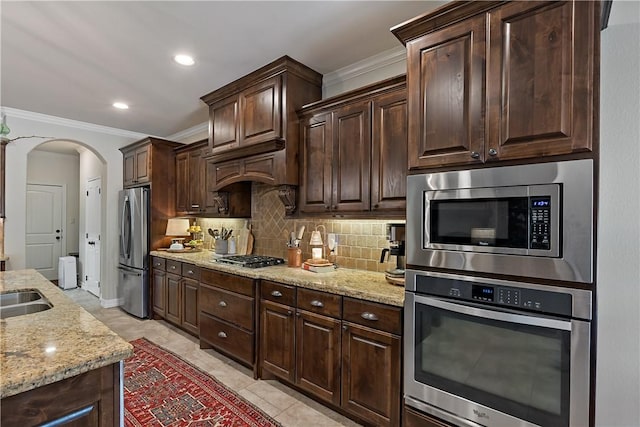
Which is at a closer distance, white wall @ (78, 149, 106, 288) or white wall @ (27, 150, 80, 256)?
white wall @ (78, 149, 106, 288)

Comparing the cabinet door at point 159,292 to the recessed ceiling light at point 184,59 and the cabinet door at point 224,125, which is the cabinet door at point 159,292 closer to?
the cabinet door at point 224,125

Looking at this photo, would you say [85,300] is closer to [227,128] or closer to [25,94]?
[25,94]

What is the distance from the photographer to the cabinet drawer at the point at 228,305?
277 centimetres

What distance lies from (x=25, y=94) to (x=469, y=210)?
4675 millimetres

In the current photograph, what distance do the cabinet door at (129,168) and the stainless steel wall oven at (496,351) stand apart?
15.0 feet

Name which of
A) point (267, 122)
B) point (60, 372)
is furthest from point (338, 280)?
point (60, 372)

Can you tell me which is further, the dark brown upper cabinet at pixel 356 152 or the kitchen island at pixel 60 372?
the dark brown upper cabinet at pixel 356 152

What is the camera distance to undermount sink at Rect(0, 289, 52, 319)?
1.76 metres

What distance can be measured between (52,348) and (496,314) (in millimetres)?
1822

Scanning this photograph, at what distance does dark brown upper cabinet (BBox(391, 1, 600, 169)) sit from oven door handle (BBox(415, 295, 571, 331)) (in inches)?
28.4

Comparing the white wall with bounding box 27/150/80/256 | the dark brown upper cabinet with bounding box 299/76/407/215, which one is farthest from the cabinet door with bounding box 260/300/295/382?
the white wall with bounding box 27/150/80/256

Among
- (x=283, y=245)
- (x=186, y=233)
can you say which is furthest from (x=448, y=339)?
(x=186, y=233)

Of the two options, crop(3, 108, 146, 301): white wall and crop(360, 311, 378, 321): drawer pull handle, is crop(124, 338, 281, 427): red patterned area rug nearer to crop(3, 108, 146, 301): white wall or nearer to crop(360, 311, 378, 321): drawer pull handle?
crop(360, 311, 378, 321): drawer pull handle

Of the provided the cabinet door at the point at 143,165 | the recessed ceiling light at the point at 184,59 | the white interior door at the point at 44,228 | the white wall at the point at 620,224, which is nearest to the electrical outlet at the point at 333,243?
the white wall at the point at 620,224
